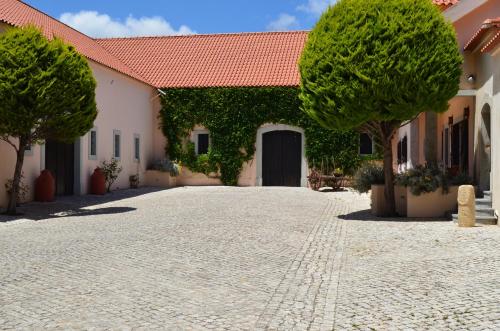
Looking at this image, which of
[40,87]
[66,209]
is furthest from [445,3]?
[66,209]

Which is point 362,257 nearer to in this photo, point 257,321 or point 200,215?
point 257,321

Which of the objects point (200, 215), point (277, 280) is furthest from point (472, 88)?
point (277, 280)

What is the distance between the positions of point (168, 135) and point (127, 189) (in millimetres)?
4486

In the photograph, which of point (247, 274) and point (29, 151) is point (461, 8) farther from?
point (29, 151)

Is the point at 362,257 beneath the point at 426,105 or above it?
beneath

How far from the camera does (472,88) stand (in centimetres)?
1395

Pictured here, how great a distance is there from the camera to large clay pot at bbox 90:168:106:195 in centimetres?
1983

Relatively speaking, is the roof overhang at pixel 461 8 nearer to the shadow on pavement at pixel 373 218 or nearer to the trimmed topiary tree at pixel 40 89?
the shadow on pavement at pixel 373 218

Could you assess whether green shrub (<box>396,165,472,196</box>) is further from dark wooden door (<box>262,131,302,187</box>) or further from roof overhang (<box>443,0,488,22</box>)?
dark wooden door (<box>262,131,302,187</box>)

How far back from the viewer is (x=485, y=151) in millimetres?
13234

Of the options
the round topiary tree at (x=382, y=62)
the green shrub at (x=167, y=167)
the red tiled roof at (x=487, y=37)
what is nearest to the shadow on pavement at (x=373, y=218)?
the round topiary tree at (x=382, y=62)

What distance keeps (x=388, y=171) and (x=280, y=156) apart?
12.4 metres

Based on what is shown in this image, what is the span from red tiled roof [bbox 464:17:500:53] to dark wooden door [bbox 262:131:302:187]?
1245cm

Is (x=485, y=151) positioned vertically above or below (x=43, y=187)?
above
